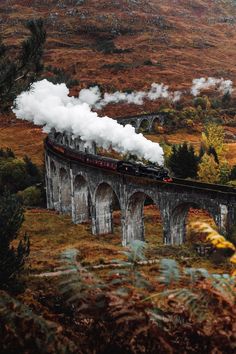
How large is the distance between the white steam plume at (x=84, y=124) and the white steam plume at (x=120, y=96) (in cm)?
7892

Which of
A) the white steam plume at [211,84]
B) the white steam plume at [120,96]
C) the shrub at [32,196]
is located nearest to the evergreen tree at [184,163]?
the shrub at [32,196]

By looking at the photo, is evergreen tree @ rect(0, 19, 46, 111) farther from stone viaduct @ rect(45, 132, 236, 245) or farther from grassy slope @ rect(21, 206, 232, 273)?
stone viaduct @ rect(45, 132, 236, 245)

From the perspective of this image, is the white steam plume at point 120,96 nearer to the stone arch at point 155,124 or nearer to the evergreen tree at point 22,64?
the stone arch at point 155,124

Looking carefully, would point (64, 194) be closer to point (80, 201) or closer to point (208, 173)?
point (80, 201)

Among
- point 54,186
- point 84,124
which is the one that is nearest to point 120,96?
point 54,186

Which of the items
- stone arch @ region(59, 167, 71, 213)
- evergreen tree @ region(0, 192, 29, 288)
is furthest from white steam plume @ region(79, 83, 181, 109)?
evergreen tree @ region(0, 192, 29, 288)

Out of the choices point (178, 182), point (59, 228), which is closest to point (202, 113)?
point (59, 228)

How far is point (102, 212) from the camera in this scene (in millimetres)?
49719

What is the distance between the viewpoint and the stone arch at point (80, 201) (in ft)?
179

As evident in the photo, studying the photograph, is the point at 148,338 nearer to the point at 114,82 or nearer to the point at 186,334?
the point at 186,334

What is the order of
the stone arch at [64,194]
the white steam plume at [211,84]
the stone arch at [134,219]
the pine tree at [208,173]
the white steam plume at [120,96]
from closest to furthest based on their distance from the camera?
the stone arch at [134,219], the pine tree at [208,173], the stone arch at [64,194], the white steam plume at [120,96], the white steam plume at [211,84]

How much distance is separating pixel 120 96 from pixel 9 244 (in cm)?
13542

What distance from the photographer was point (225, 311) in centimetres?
804

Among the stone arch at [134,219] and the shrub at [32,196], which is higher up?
the shrub at [32,196]
